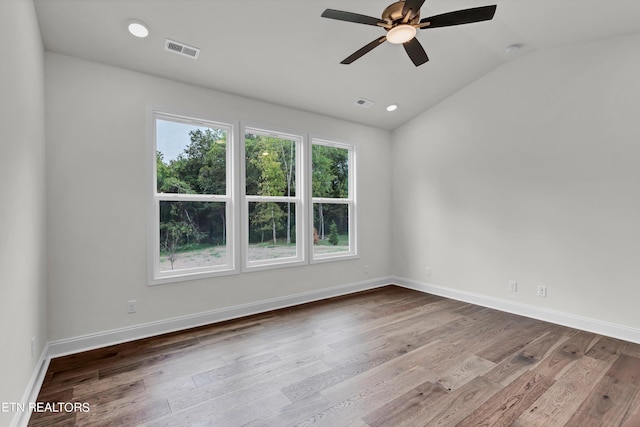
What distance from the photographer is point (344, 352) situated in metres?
2.83

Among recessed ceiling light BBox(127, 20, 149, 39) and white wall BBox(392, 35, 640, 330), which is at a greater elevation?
recessed ceiling light BBox(127, 20, 149, 39)

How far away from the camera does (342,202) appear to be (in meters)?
4.93

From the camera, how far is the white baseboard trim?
3.12 meters

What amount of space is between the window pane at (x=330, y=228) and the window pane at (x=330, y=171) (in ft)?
0.66

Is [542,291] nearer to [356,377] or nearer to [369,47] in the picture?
[356,377]

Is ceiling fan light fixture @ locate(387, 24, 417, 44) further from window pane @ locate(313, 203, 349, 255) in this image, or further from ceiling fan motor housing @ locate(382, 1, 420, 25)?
window pane @ locate(313, 203, 349, 255)

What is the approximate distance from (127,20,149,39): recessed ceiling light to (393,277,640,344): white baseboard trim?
15.5ft

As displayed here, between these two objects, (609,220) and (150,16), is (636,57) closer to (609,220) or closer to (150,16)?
(609,220)

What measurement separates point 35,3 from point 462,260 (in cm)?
519

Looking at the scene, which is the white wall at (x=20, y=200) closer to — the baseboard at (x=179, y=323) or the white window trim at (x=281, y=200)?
the baseboard at (x=179, y=323)

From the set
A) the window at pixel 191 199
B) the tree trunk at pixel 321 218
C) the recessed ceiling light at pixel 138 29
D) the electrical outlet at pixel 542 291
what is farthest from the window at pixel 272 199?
the electrical outlet at pixel 542 291

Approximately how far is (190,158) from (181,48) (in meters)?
1.14

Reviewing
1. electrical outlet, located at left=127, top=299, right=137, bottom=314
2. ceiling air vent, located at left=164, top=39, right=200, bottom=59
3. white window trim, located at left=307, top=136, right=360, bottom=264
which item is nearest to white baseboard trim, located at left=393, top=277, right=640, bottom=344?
white window trim, located at left=307, top=136, right=360, bottom=264

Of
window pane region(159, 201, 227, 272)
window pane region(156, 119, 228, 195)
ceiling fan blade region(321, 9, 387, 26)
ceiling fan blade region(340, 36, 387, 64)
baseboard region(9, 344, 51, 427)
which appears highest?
ceiling fan blade region(321, 9, 387, 26)
